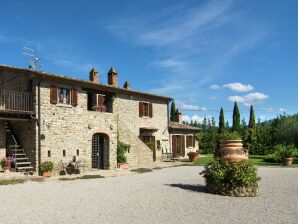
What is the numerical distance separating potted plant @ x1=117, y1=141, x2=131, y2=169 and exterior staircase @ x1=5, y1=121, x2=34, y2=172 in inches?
220

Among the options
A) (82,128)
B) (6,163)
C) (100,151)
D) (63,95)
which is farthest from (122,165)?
(6,163)

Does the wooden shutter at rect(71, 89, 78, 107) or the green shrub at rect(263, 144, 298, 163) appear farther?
the green shrub at rect(263, 144, 298, 163)

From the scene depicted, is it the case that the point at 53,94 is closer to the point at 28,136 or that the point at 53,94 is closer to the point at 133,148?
the point at 28,136

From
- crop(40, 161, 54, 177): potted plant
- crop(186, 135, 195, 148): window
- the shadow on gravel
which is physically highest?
crop(186, 135, 195, 148): window

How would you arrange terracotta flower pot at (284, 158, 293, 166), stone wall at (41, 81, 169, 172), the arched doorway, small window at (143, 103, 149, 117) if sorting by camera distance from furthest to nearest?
small window at (143, 103, 149, 117), terracotta flower pot at (284, 158, 293, 166), the arched doorway, stone wall at (41, 81, 169, 172)

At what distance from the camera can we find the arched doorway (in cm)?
1903

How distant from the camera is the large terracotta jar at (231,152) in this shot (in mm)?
10609

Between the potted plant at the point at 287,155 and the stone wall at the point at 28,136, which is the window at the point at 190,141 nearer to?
the potted plant at the point at 287,155

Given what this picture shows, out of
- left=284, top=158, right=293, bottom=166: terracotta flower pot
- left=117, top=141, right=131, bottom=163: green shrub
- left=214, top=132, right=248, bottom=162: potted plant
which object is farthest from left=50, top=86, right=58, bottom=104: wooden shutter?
left=284, top=158, right=293, bottom=166: terracotta flower pot

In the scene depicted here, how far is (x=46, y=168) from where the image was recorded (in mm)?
15375

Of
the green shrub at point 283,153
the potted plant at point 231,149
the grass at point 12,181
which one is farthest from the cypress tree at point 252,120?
the grass at point 12,181

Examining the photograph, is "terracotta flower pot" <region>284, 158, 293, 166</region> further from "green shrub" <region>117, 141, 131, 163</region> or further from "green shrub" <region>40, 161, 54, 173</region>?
"green shrub" <region>40, 161, 54, 173</region>

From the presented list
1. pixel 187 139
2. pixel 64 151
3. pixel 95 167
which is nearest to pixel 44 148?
pixel 64 151

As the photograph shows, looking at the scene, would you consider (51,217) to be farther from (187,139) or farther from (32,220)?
(187,139)
